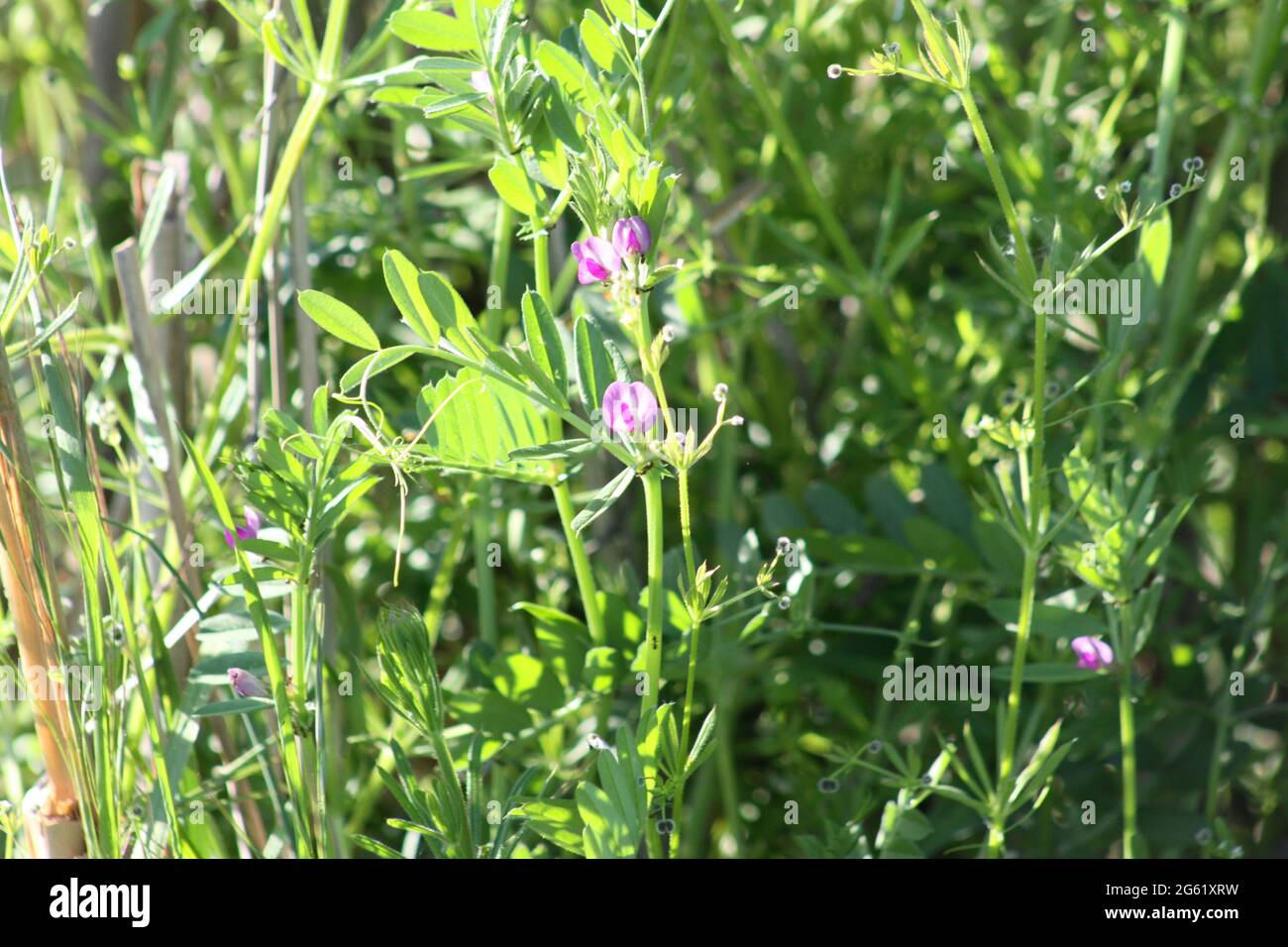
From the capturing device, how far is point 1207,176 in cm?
75

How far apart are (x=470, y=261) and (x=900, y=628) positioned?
1.12 ft

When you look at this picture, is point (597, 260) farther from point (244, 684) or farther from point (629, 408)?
point (244, 684)

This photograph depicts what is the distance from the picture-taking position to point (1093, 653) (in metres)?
0.52

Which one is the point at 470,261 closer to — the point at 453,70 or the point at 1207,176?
the point at 453,70

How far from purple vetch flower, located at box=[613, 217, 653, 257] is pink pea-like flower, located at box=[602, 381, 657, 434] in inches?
1.7

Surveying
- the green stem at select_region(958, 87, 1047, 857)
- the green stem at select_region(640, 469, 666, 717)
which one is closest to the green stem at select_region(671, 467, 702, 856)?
the green stem at select_region(640, 469, 666, 717)

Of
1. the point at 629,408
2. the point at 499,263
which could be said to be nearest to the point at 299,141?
the point at 499,263

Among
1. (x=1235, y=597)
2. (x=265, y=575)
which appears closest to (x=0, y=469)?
(x=265, y=575)

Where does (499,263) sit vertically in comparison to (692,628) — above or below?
above

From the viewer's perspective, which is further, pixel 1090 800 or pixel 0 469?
pixel 1090 800

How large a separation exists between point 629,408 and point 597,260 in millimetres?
50
